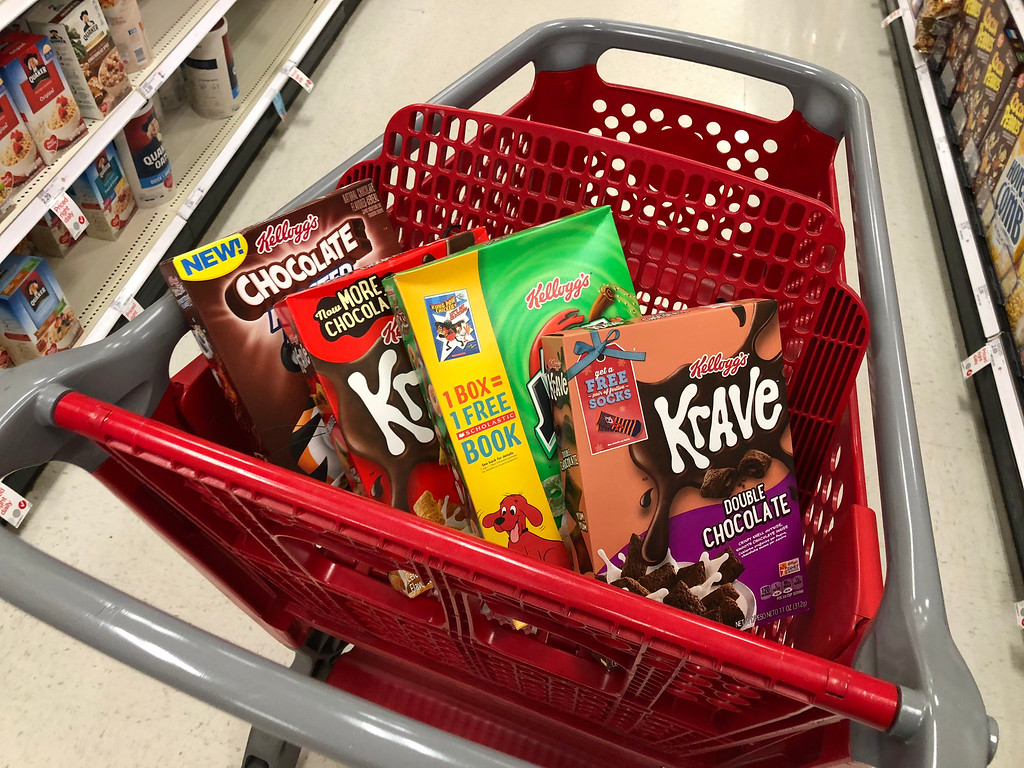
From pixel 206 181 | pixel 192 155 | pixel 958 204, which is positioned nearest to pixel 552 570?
pixel 206 181

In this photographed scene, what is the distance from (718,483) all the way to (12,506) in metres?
1.68

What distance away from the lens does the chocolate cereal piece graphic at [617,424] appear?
851mm

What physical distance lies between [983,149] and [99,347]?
9.02 feet

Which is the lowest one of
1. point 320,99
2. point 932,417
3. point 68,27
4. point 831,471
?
point 932,417

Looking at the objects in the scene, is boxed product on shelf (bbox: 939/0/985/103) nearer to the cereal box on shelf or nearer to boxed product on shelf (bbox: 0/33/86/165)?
the cereal box on shelf

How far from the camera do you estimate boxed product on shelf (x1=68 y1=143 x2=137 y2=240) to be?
2.13 meters

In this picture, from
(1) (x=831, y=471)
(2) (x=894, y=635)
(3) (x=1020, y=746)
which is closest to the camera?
(2) (x=894, y=635)

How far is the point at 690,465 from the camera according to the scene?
A: 87cm

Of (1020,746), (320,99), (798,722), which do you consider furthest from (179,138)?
(1020,746)

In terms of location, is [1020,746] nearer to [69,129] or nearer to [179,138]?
[69,129]

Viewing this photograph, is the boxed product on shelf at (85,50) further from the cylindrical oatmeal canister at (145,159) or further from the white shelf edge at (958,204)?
the white shelf edge at (958,204)

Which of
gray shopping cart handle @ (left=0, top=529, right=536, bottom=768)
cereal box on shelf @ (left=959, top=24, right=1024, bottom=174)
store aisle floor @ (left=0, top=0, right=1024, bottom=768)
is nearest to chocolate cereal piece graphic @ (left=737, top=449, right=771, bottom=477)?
gray shopping cart handle @ (left=0, top=529, right=536, bottom=768)

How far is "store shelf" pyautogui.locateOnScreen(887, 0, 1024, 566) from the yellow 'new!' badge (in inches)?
75.2

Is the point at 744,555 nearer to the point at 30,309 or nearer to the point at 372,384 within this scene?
the point at 372,384
